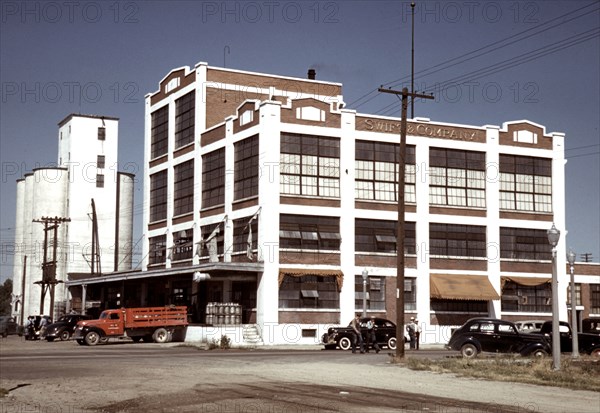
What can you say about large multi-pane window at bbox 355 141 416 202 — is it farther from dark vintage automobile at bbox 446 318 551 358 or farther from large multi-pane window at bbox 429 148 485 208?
dark vintage automobile at bbox 446 318 551 358

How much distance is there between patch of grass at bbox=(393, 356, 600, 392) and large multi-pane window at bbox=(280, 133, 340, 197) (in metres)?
23.7

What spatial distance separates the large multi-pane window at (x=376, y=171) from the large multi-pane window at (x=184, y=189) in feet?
44.5

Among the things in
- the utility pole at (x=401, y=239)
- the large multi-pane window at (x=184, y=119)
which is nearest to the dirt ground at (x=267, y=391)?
the utility pole at (x=401, y=239)

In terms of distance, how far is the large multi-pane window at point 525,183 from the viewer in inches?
2404

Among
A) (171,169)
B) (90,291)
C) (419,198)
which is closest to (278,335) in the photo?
(419,198)

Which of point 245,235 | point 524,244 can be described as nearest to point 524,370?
point 245,235

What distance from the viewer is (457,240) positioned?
59312mm

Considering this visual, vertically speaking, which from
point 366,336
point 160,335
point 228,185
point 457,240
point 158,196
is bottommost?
point 160,335

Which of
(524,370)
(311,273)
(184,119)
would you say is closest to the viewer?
(524,370)

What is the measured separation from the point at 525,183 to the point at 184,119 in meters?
25.3

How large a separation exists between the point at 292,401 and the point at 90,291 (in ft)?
205

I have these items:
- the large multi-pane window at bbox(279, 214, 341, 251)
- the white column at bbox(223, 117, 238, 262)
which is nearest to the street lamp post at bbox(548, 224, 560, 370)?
the large multi-pane window at bbox(279, 214, 341, 251)

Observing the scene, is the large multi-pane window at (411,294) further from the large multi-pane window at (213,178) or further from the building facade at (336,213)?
the large multi-pane window at (213,178)

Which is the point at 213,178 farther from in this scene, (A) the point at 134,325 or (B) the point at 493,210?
(B) the point at 493,210
